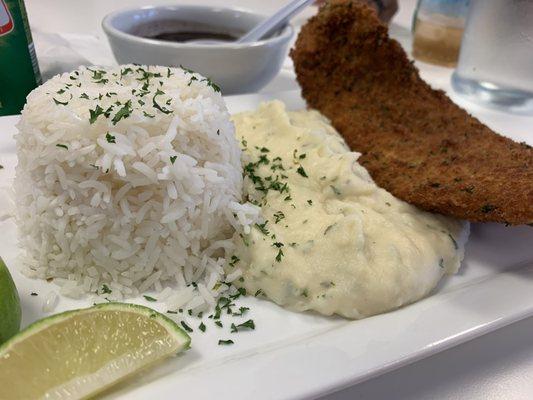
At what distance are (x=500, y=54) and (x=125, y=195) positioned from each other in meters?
2.03

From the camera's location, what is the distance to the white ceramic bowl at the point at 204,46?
93.2 inches

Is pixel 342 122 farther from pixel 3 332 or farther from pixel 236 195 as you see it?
pixel 3 332

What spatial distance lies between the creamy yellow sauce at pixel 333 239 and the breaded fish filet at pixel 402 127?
0.36ft

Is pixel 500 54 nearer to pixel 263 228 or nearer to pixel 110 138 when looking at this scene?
pixel 263 228

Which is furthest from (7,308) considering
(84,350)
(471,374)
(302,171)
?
(471,374)

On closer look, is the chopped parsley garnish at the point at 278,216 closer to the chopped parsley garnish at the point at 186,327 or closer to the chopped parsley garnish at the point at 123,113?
the chopped parsley garnish at the point at 186,327

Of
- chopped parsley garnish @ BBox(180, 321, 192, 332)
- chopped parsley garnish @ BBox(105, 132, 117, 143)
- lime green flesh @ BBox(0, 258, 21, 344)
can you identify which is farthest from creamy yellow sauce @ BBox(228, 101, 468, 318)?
lime green flesh @ BBox(0, 258, 21, 344)

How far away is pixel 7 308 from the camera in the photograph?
1.12 meters

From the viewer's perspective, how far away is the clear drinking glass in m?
2.49

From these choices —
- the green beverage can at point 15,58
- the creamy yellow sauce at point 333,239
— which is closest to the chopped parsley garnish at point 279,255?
the creamy yellow sauce at point 333,239

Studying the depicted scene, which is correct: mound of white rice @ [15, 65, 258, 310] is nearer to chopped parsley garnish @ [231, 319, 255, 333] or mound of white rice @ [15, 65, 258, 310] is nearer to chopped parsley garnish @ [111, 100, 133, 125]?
chopped parsley garnish @ [111, 100, 133, 125]

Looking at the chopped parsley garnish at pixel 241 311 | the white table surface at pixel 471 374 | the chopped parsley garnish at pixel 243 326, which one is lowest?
the white table surface at pixel 471 374

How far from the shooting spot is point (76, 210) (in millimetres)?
1412

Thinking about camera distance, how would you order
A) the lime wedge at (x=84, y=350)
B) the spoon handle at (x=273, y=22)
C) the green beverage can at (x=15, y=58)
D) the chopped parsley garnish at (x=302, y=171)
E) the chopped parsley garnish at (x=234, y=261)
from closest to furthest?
1. the lime wedge at (x=84, y=350)
2. the chopped parsley garnish at (x=234, y=261)
3. the chopped parsley garnish at (x=302, y=171)
4. the green beverage can at (x=15, y=58)
5. the spoon handle at (x=273, y=22)
